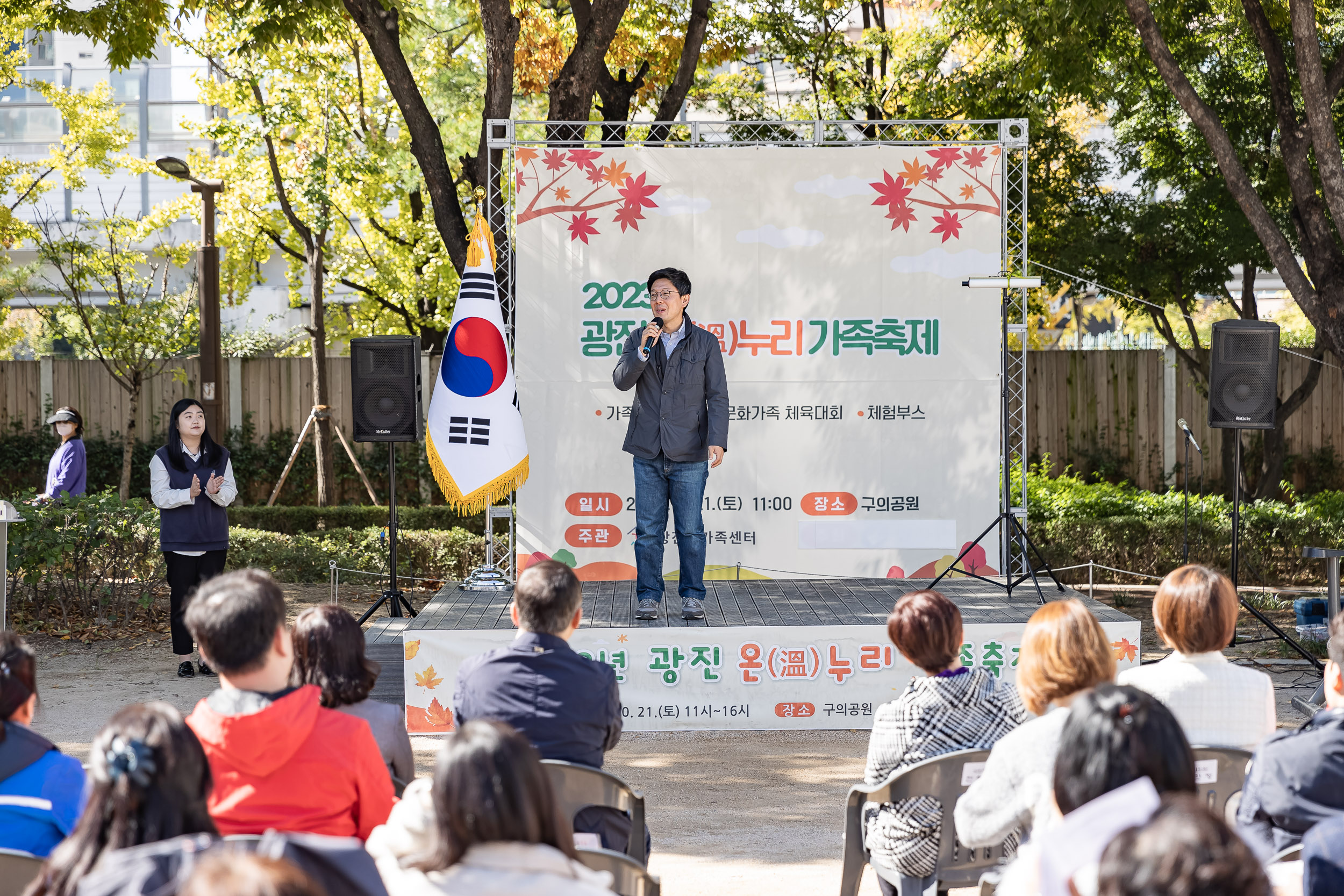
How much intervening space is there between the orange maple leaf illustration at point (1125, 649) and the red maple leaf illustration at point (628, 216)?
339 cm

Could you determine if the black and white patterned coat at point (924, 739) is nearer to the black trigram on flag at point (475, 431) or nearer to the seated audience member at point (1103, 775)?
the seated audience member at point (1103, 775)

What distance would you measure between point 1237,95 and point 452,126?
270 inches

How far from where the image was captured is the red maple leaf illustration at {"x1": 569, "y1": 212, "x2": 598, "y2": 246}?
6645mm

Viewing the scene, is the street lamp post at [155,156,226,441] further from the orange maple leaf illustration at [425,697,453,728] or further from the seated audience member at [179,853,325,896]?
the seated audience member at [179,853,325,896]

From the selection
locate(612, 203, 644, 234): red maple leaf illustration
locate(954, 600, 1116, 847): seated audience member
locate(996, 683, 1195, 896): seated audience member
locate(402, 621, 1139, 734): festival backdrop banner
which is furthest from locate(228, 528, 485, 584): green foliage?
locate(996, 683, 1195, 896): seated audience member

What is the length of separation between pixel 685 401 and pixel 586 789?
10.6ft

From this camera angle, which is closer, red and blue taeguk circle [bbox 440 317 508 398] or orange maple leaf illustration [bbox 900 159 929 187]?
red and blue taeguk circle [bbox 440 317 508 398]

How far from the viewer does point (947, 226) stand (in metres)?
6.72

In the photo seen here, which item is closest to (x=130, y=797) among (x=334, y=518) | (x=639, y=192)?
(x=639, y=192)

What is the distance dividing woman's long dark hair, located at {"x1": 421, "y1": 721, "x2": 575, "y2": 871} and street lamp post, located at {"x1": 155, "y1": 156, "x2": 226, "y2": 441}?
8.16 m

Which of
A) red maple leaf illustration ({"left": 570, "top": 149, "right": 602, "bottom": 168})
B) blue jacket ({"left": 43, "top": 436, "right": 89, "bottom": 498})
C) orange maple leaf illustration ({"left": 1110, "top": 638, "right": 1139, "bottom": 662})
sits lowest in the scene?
orange maple leaf illustration ({"left": 1110, "top": 638, "right": 1139, "bottom": 662})

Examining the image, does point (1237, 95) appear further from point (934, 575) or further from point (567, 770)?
point (567, 770)

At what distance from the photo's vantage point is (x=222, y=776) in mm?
2025

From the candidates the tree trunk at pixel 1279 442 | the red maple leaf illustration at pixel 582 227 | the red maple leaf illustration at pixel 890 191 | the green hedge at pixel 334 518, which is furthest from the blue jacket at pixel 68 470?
the tree trunk at pixel 1279 442
